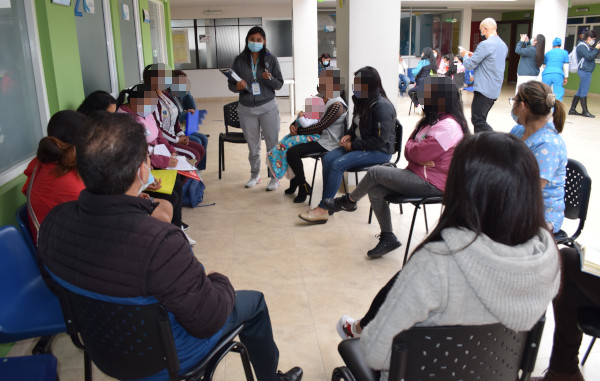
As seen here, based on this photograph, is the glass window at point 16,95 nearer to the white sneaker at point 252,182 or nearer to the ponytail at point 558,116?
the white sneaker at point 252,182

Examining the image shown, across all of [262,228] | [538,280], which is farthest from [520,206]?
[262,228]

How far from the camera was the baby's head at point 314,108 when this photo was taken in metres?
4.34

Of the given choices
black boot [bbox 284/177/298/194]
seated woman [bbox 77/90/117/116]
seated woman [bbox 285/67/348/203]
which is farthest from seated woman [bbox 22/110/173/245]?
black boot [bbox 284/177/298/194]

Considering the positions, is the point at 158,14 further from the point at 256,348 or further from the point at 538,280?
the point at 538,280

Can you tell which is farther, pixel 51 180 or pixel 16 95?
pixel 16 95

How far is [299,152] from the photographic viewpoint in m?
4.39

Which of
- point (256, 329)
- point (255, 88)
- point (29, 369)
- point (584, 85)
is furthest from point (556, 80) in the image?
point (29, 369)

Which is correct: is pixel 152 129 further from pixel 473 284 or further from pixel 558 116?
pixel 473 284

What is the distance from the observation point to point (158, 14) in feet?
27.9

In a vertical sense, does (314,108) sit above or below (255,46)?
below

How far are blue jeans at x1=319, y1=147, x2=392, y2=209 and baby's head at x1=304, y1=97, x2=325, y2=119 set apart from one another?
423 mm

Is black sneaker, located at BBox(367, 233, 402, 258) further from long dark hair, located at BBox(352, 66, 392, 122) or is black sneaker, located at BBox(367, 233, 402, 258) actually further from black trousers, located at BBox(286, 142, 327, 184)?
black trousers, located at BBox(286, 142, 327, 184)

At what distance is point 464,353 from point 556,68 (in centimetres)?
952

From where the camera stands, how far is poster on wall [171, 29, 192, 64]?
13.9m
